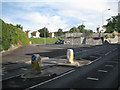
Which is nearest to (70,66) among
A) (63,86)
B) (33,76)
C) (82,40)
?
(33,76)

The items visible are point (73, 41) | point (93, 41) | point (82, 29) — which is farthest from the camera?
point (82, 29)

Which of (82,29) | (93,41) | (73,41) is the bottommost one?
(93,41)

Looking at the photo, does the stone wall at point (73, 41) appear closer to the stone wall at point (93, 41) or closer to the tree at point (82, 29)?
the stone wall at point (93, 41)

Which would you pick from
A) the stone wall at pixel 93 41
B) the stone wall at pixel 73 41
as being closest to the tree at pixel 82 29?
the stone wall at pixel 73 41

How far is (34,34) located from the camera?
12375 centimetres

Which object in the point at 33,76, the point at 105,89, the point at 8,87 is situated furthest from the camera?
the point at 33,76

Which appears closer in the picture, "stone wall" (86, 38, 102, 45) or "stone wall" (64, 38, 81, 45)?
"stone wall" (86, 38, 102, 45)

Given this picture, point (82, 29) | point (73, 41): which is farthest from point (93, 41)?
point (82, 29)

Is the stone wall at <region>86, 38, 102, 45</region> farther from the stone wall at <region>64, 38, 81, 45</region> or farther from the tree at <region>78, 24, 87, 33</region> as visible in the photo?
the tree at <region>78, 24, 87, 33</region>

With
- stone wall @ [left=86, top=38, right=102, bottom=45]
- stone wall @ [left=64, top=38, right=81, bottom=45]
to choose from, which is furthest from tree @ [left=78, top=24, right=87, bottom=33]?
stone wall @ [left=86, top=38, right=102, bottom=45]

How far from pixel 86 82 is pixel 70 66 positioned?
155 inches

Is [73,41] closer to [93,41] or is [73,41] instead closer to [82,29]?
[93,41]

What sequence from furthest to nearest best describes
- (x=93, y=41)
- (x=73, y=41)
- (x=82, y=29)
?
(x=82, y=29) → (x=73, y=41) → (x=93, y=41)

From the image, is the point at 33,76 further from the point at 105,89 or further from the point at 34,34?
the point at 34,34
